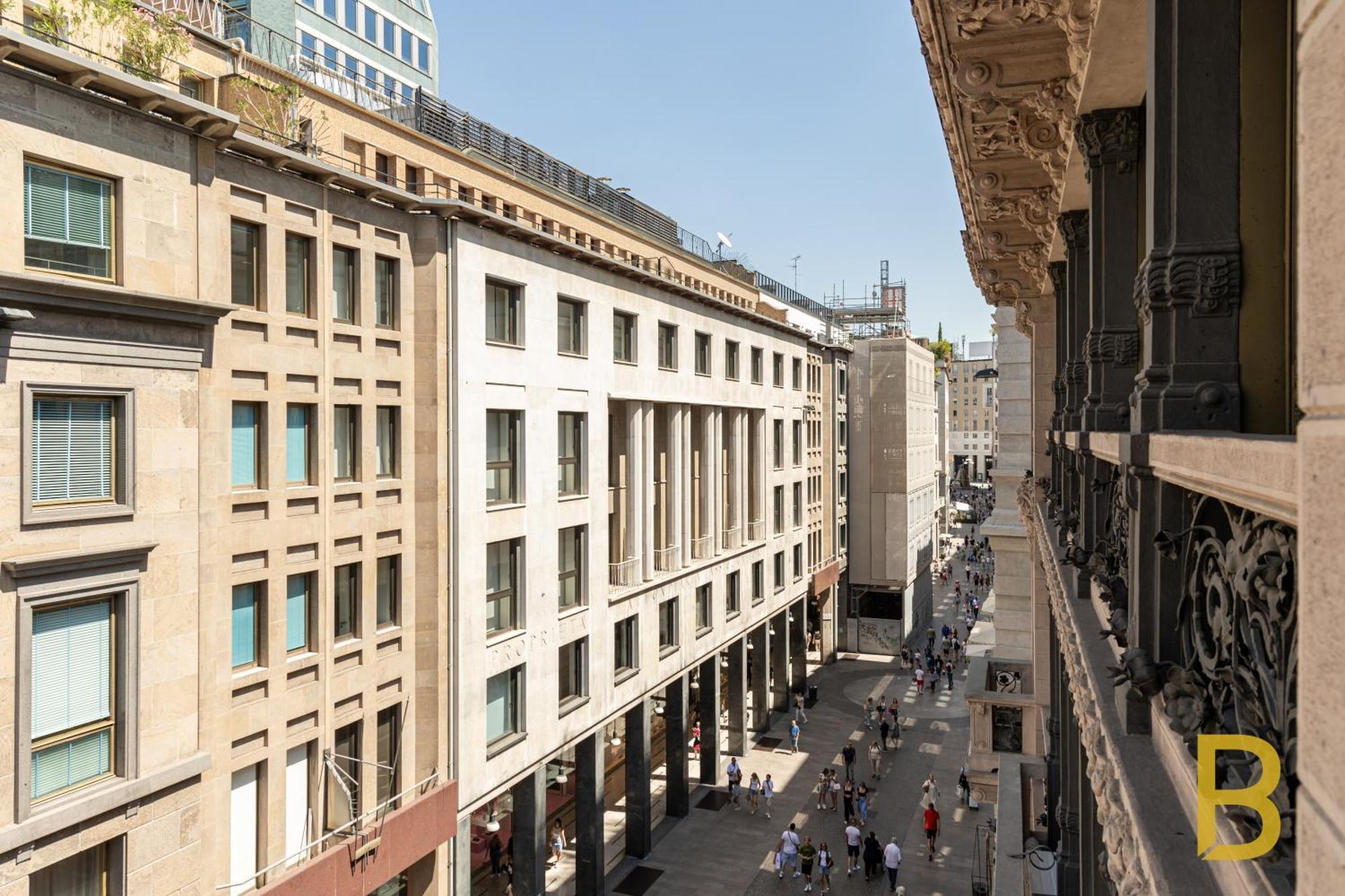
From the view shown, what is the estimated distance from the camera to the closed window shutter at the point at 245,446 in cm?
1658

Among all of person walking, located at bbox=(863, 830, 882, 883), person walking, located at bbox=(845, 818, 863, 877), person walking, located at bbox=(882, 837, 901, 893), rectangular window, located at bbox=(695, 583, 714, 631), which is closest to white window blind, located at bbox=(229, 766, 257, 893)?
person walking, located at bbox=(882, 837, 901, 893)

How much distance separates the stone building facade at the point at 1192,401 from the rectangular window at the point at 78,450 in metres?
13.0

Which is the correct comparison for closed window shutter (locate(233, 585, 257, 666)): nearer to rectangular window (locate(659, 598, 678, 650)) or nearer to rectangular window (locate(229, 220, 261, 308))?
rectangular window (locate(229, 220, 261, 308))

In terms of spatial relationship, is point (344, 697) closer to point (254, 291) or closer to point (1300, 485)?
point (254, 291)

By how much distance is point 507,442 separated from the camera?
23688mm

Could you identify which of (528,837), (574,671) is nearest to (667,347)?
(574,671)

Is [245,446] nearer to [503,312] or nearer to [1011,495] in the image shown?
[503,312]

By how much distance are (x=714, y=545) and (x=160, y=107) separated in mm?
27100

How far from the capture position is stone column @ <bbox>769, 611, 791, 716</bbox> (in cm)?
4606

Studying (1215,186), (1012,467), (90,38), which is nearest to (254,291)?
(90,38)

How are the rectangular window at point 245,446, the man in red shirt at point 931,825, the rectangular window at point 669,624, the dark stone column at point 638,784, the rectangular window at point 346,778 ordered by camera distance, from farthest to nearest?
the rectangular window at point 669,624, the dark stone column at point 638,784, the man in red shirt at point 931,825, the rectangular window at point 346,778, the rectangular window at point 245,446

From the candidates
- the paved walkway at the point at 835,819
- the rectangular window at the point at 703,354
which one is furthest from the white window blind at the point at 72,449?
the rectangular window at the point at 703,354

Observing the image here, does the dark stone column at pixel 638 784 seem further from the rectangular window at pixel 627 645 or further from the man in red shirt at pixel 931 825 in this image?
the man in red shirt at pixel 931 825

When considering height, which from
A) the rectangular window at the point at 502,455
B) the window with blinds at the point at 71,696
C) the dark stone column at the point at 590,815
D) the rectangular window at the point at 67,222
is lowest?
the dark stone column at the point at 590,815
